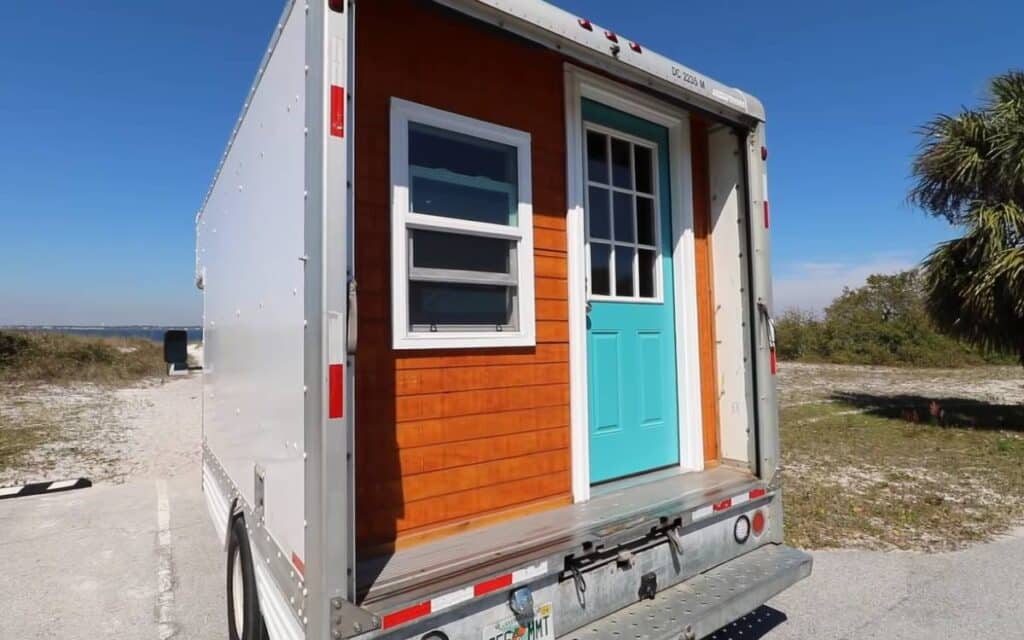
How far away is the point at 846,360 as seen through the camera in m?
22.4

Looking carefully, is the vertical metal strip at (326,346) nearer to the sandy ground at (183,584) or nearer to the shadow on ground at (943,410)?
the sandy ground at (183,584)

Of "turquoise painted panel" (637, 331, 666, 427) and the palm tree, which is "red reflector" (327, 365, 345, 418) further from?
the palm tree

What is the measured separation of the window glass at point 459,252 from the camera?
Result: 102 inches

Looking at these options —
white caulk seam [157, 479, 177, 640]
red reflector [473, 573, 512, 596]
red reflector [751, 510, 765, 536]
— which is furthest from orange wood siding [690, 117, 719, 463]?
white caulk seam [157, 479, 177, 640]

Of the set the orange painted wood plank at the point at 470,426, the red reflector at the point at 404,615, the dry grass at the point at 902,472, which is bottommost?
the dry grass at the point at 902,472

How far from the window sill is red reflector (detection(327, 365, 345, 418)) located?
30.7 inches

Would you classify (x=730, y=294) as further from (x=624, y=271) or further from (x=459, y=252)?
(x=459, y=252)

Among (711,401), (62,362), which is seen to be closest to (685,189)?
(711,401)

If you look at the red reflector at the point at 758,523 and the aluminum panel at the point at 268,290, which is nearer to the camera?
the aluminum panel at the point at 268,290

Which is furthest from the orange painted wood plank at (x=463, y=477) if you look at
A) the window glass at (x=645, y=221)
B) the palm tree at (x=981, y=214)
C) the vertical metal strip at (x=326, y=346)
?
the palm tree at (x=981, y=214)

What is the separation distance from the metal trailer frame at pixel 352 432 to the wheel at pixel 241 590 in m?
0.13

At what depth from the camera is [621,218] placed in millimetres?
3582

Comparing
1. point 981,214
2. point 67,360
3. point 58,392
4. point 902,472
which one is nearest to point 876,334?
point 981,214

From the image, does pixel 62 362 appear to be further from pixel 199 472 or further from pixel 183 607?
pixel 183 607
